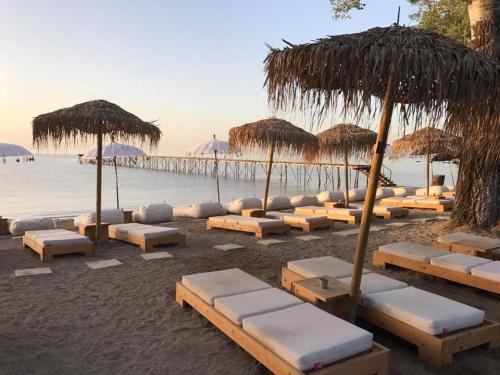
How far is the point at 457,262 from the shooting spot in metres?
4.26

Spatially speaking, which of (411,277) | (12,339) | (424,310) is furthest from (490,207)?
(12,339)

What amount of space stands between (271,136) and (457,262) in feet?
15.7

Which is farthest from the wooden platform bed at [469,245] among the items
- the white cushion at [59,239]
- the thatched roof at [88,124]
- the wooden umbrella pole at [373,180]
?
the white cushion at [59,239]

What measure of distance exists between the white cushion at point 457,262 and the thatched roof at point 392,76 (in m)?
1.72

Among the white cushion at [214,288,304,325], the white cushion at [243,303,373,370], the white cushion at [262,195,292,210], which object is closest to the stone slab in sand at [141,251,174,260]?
the white cushion at [214,288,304,325]

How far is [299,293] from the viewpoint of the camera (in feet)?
10.9

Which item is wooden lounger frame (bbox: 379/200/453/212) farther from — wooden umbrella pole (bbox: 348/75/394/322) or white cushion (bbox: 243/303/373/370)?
white cushion (bbox: 243/303/373/370)

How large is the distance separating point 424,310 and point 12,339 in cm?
307

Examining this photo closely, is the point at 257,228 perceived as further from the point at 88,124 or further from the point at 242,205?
the point at 88,124

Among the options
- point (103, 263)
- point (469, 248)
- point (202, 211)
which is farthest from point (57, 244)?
point (469, 248)

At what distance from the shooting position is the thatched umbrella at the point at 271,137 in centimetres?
833

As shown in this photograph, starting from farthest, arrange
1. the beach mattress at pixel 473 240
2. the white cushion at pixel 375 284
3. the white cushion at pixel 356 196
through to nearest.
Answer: the white cushion at pixel 356 196, the beach mattress at pixel 473 240, the white cushion at pixel 375 284

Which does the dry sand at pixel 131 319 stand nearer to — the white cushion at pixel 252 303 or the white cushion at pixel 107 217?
the white cushion at pixel 252 303

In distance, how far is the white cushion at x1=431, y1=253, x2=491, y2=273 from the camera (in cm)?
413
